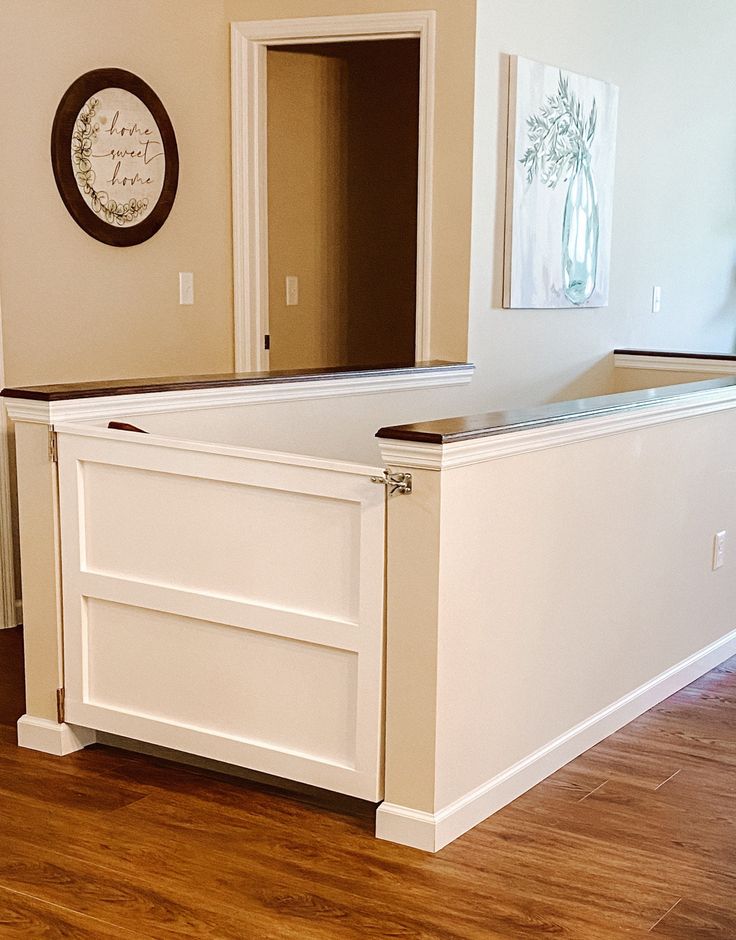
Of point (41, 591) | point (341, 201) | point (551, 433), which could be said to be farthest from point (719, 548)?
point (341, 201)

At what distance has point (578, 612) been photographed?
10.1ft

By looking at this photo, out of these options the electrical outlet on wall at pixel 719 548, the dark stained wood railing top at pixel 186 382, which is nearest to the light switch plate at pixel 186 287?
the dark stained wood railing top at pixel 186 382

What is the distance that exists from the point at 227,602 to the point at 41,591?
0.61m

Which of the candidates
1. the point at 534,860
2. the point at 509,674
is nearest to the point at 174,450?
the point at 509,674

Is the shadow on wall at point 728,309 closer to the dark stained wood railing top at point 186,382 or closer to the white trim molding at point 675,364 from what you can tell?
the white trim molding at point 675,364

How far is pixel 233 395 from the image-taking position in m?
3.46

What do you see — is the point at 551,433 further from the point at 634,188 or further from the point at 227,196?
the point at 634,188

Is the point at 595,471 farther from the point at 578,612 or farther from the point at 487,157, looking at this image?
the point at 487,157

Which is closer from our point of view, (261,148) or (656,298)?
(261,148)

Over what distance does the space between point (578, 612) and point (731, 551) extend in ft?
3.79

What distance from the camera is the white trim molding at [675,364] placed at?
4.94 metres

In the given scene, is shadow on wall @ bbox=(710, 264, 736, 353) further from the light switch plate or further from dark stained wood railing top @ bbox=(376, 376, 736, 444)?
the light switch plate

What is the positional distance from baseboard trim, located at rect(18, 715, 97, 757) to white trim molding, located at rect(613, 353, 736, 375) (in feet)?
9.93

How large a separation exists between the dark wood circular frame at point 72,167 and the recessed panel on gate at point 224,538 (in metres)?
1.48
